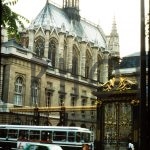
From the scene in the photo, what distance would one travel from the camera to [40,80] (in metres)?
44.2

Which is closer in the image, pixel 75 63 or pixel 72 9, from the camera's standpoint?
pixel 75 63

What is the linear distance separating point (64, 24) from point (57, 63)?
30.3 feet

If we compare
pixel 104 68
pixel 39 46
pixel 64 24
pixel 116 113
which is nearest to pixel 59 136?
pixel 116 113

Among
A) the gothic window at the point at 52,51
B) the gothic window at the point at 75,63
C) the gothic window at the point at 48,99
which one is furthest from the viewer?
the gothic window at the point at 75,63

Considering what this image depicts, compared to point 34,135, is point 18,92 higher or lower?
higher

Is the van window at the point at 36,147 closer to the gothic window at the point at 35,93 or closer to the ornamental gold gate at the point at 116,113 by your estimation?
the ornamental gold gate at the point at 116,113

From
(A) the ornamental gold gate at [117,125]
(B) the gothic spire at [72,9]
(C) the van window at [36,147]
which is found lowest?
(C) the van window at [36,147]

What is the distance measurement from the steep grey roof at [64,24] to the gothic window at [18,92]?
1458 centimetres

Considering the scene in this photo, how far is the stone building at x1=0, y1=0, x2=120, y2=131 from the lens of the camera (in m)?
40.5

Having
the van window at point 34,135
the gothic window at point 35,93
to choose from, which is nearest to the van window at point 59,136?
the van window at point 34,135

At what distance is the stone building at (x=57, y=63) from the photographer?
40.5 meters

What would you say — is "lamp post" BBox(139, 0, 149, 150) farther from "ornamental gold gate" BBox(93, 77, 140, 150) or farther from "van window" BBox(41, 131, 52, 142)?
"van window" BBox(41, 131, 52, 142)

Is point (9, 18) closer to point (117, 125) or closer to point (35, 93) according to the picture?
point (117, 125)

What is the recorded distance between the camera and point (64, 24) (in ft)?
203
